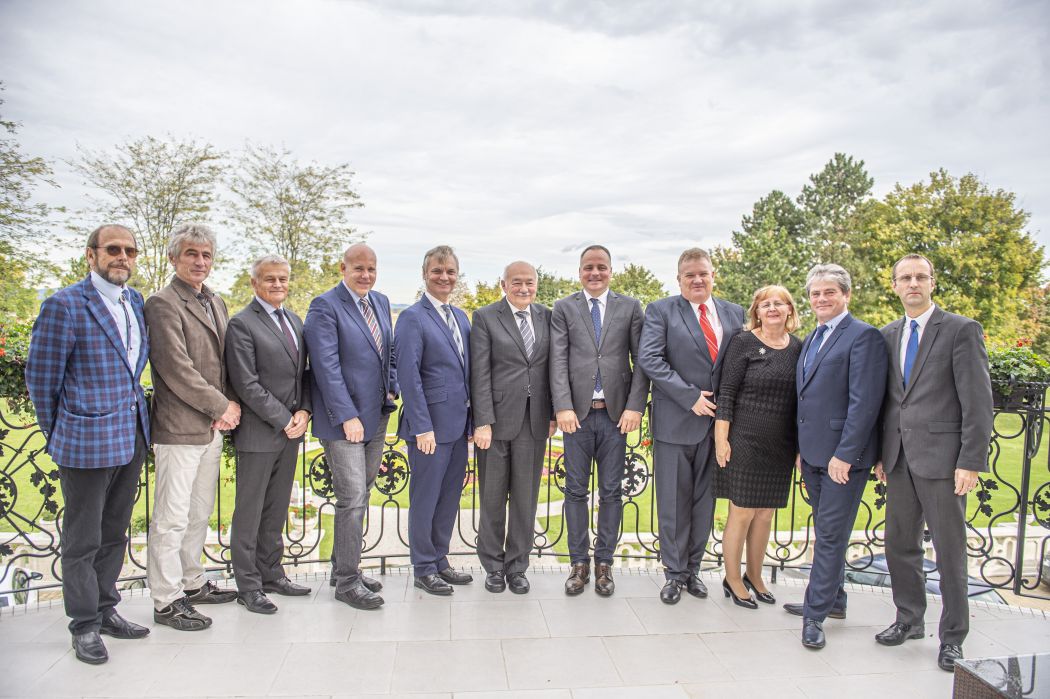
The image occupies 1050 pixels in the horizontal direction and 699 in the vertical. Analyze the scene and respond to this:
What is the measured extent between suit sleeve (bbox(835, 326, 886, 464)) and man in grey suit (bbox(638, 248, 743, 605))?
0.79m

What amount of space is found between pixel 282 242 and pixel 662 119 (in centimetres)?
1678

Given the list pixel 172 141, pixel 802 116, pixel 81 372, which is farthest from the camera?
pixel 172 141

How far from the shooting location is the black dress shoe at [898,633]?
3.41 meters

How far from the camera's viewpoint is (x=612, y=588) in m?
4.07

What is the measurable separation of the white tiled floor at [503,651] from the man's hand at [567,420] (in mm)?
1169

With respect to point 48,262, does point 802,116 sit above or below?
above

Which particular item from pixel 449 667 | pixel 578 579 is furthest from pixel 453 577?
pixel 449 667

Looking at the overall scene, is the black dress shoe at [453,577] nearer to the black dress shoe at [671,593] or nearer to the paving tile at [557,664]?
the paving tile at [557,664]

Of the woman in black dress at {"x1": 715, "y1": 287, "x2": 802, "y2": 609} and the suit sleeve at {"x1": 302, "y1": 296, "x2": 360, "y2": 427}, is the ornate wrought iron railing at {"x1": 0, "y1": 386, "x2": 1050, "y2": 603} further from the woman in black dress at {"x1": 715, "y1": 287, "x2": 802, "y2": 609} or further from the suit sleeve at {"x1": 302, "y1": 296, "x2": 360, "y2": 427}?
the suit sleeve at {"x1": 302, "y1": 296, "x2": 360, "y2": 427}

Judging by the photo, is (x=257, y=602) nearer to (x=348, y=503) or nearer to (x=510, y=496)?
(x=348, y=503)

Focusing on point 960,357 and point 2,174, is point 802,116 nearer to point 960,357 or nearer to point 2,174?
point 960,357

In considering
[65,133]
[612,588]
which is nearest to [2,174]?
[65,133]

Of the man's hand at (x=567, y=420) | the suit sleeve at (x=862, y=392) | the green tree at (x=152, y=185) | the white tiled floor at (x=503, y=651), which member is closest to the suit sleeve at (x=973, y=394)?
the suit sleeve at (x=862, y=392)

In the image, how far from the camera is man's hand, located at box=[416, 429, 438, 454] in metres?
3.85
